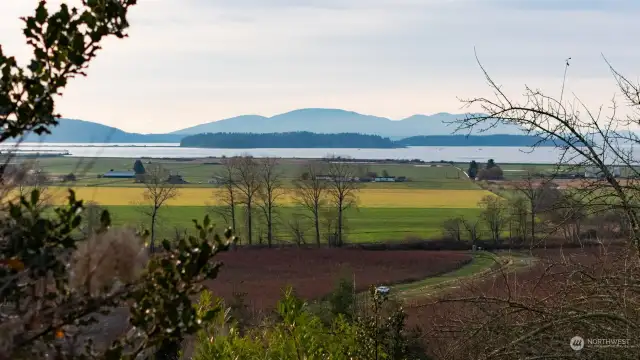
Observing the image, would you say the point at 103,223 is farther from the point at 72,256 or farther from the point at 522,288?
the point at 522,288

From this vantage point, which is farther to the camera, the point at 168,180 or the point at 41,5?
the point at 168,180

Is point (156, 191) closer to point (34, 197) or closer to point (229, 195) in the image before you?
point (229, 195)

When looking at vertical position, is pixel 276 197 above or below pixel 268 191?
below

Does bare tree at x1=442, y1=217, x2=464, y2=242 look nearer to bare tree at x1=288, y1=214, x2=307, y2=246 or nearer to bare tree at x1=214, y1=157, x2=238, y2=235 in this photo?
bare tree at x1=288, y1=214, x2=307, y2=246

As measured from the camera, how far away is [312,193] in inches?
→ 1982

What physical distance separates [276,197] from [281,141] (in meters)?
133

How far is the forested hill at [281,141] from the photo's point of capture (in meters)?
171

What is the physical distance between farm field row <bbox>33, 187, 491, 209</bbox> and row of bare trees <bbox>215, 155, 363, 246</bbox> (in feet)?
4.62

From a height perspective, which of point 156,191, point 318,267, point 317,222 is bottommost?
point 318,267

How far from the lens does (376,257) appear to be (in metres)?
37.9

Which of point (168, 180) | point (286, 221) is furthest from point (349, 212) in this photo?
point (168, 180)

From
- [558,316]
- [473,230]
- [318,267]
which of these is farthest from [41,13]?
[318,267]

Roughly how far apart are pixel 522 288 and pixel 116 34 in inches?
196

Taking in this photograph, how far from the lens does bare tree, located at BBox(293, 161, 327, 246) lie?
160 feet
